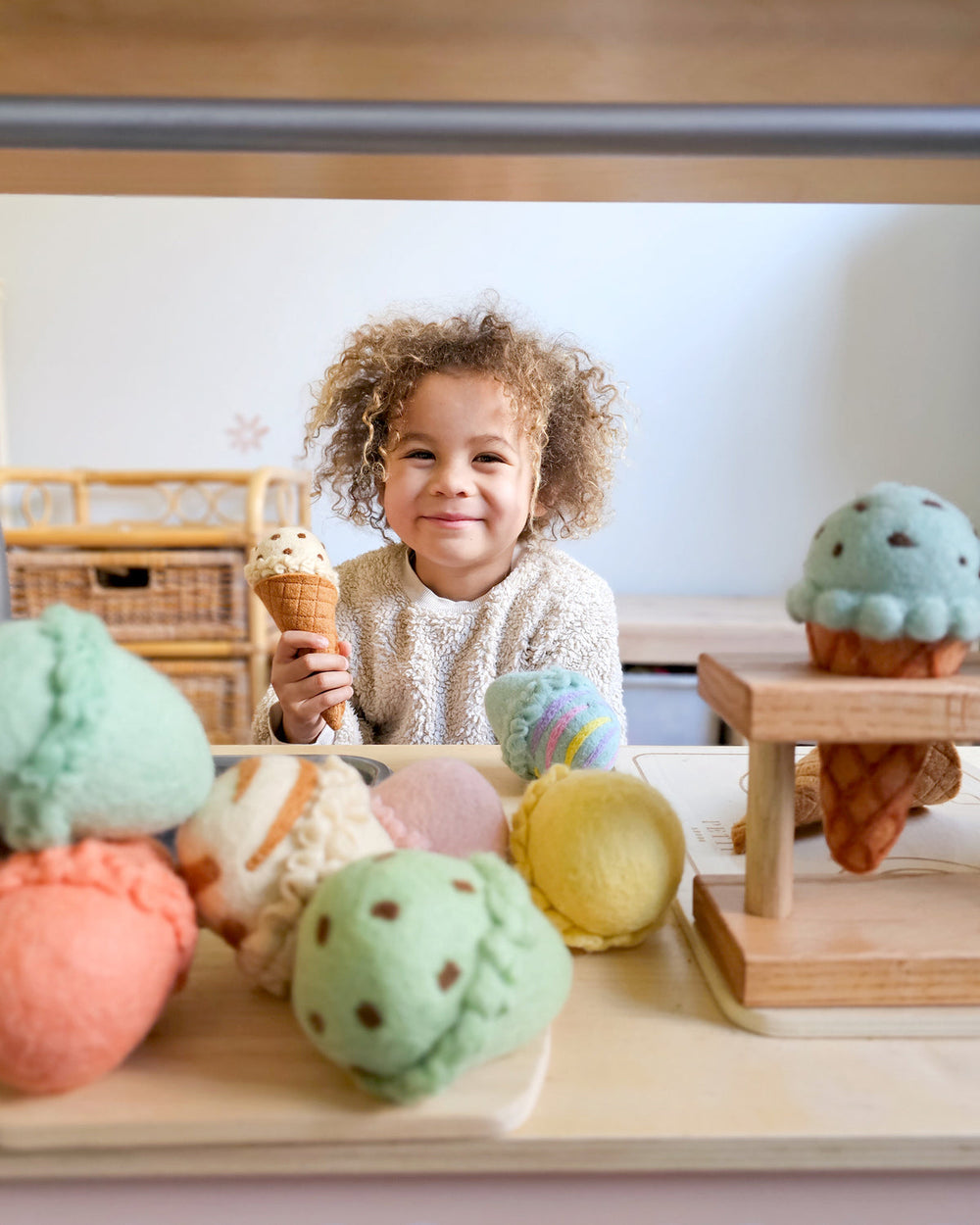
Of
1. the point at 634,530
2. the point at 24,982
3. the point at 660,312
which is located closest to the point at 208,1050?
the point at 24,982

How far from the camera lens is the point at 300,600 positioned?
772 mm

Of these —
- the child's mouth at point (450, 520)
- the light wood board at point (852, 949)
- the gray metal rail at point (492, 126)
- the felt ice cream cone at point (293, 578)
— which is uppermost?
the gray metal rail at point (492, 126)

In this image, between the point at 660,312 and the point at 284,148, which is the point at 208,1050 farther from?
the point at 660,312

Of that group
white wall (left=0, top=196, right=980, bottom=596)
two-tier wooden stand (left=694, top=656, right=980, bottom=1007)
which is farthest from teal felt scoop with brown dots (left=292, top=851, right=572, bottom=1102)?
white wall (left=0, top=196, right=980, bottom=596)

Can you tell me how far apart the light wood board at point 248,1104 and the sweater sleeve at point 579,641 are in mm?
707

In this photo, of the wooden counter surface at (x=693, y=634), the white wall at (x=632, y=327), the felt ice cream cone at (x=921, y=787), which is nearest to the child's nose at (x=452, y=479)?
the felt ice cream cone at (x=921, y=787)

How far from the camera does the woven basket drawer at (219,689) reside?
2.04m

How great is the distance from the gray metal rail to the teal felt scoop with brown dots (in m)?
0.29

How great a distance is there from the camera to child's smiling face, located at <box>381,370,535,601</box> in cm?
92

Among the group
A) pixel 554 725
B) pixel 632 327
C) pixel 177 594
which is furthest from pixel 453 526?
pixel 632 327

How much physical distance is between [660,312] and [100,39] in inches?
84.0

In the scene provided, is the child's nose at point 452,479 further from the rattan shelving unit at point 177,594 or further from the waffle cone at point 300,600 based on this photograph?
the rattan shelving unit at point 177,594

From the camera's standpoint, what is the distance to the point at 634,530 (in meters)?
2.38

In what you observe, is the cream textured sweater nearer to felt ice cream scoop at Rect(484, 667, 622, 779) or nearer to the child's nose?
the child's nose
